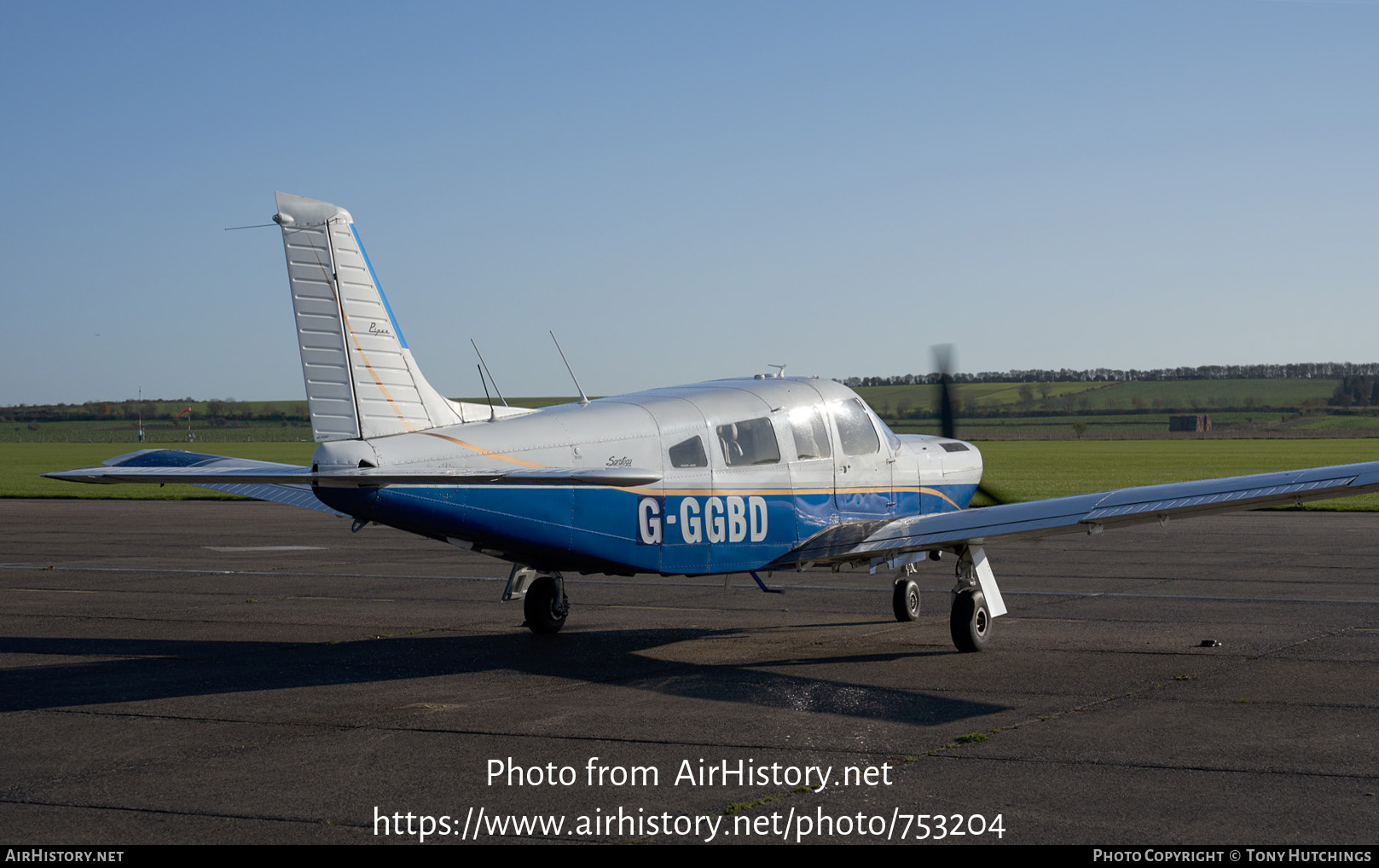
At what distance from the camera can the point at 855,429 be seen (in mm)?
13258

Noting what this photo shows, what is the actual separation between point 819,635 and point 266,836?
791cm

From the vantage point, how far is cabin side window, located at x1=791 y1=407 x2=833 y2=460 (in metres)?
12.5

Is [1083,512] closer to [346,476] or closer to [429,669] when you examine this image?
[429,669]

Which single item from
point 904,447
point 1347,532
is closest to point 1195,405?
point 1347,532

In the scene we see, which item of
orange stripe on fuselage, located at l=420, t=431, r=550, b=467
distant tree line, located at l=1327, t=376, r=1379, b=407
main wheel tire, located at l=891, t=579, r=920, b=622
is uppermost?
orange stripe on fuselage, located at l=420, t=431, r=550, b=467

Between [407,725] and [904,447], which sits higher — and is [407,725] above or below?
below

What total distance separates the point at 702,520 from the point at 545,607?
8.87ft

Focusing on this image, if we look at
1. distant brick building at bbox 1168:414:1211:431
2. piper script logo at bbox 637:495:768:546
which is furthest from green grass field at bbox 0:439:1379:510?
distant brick building at bbox 1168:414:1211:431

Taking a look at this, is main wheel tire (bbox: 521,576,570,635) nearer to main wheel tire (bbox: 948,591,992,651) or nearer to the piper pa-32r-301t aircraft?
the piper pa-32r-301t aircraft

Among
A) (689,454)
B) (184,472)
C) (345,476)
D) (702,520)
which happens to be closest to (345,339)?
(345,476)

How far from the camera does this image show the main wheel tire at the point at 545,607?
13.2m

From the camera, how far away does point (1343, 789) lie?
6781 mm

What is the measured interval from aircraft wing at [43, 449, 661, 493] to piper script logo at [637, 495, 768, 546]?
470mm
